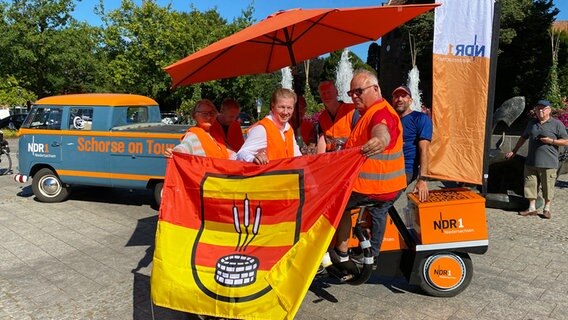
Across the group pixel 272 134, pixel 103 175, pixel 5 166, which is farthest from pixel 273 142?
pixel 5 166

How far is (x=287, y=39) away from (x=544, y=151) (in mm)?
5185

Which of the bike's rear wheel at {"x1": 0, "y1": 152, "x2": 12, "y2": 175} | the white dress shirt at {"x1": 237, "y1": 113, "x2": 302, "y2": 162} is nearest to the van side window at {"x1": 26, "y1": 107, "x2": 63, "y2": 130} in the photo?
the bike's rear wheel at {"x1": 0, "y1": 152, "x2": 12, "y2": 175}

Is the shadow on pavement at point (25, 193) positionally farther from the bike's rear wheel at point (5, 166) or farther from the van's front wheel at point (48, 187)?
the bike's rear wheel at point (5, 166)

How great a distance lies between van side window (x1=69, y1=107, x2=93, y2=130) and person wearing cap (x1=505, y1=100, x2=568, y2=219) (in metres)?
7.92

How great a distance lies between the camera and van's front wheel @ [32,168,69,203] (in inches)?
351

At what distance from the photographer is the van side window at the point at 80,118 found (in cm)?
858

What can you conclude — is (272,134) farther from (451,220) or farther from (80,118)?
(80,118)

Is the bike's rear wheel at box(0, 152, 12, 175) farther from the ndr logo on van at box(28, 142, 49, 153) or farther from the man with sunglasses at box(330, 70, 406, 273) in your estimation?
the man with sunglasses at box(330, 70, 406, 273)

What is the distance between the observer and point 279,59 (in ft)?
17.9

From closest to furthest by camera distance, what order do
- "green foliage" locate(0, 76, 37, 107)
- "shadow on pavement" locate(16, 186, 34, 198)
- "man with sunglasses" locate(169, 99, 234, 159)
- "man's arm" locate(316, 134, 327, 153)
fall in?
"man with sunglasses" locate(169, 99, 234, 159)
"man's arm" locate(316, 134, 327, 153)
"shadow on pavement" locate(16, 186, 34, 198)
"green foliage" locate(0, 76, 37, 107)

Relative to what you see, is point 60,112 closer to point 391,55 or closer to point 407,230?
point 407,230

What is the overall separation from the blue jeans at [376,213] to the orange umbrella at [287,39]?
142 centimetres

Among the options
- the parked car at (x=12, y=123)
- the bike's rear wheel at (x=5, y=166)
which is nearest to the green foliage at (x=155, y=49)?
the parked car at (x=12, y=123)

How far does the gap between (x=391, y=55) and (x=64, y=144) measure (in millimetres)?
32801
